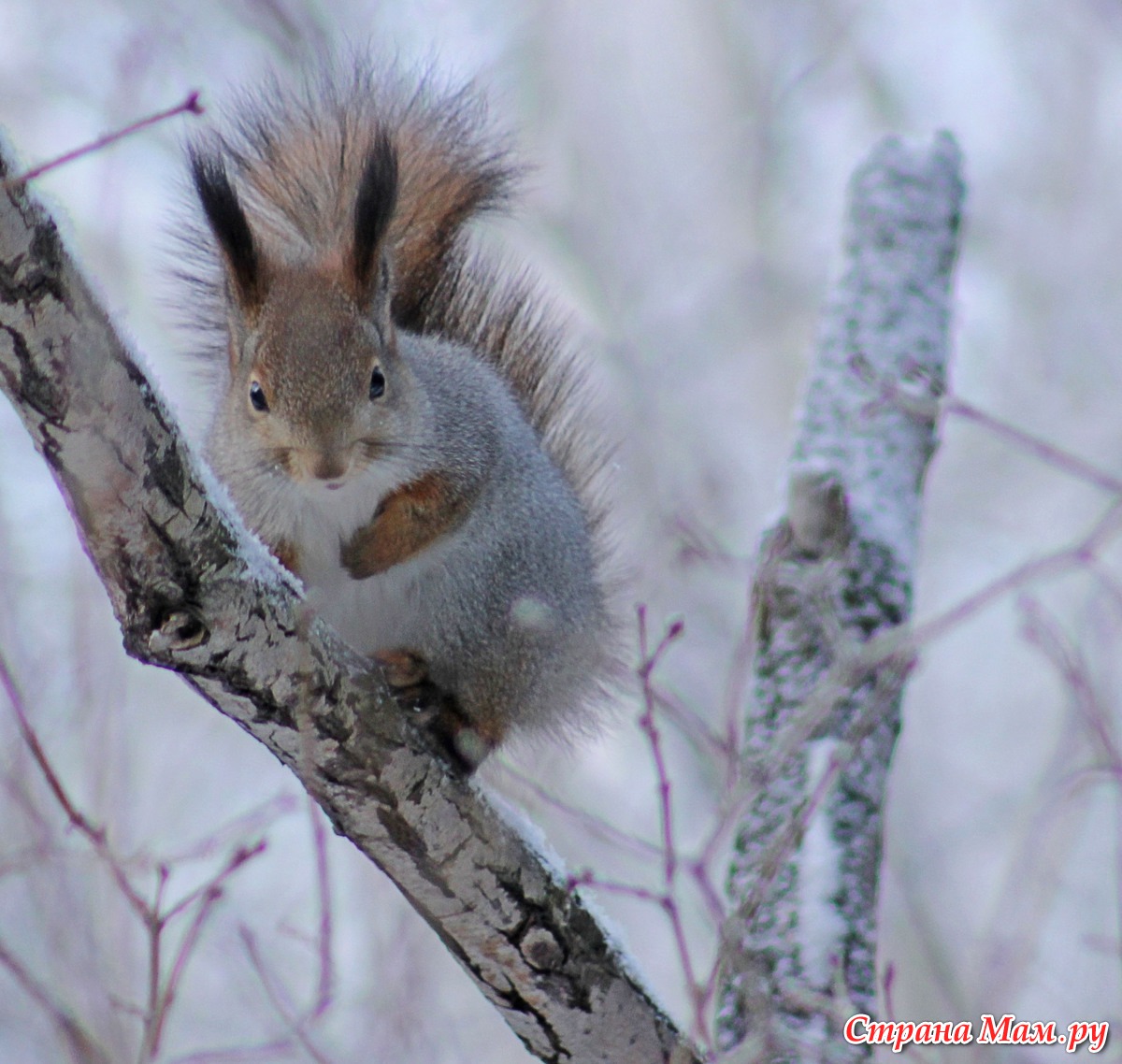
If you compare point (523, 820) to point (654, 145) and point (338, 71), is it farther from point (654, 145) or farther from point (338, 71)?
point (654, 145)

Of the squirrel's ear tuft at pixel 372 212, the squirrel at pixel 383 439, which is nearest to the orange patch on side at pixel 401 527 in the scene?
the squirrel at pixel 383 439

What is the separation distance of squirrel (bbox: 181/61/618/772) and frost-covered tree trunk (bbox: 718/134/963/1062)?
38cm

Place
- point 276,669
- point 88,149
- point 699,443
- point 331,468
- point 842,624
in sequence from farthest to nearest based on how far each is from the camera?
point 699,443, point 842,624, point 331,468, point 276,669, point 88,149

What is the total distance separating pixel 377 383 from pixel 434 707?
0.50 meters

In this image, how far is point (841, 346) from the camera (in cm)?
275

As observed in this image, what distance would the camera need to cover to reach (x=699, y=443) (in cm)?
604

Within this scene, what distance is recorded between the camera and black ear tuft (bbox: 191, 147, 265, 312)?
197 cm

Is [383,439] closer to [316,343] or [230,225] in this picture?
[316,343]

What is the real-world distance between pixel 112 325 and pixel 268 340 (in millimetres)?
691

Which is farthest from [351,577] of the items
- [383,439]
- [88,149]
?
[88,149]

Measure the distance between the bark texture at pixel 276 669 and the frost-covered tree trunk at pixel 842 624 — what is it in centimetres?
22

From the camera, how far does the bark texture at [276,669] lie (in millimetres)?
1367

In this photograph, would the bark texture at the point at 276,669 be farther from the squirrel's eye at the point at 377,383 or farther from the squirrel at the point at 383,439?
the squirrel's eye at the point at 377,383

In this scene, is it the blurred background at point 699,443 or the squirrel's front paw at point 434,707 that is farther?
the blurred background at point 699,443
